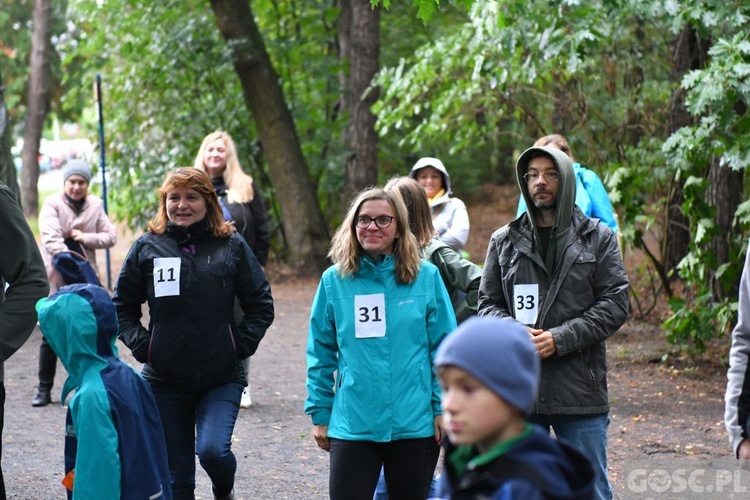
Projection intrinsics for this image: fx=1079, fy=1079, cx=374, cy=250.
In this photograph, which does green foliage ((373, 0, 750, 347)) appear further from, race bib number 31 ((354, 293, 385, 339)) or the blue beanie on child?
the blue beanie on child

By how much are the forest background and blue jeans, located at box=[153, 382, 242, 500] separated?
86.4 inches

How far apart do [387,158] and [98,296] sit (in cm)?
1767

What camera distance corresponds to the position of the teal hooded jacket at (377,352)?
185 inches

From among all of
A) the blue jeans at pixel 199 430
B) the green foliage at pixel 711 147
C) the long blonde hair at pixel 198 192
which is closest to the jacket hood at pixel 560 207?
the long blonde hair at pixel 198 192

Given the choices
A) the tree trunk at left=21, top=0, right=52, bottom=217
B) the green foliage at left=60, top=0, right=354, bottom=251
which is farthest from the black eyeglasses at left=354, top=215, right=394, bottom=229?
the tree trunk at left=21, top=0, right=52, bottom=217

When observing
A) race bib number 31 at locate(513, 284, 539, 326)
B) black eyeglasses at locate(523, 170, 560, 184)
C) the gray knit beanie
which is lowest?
race bib number 31 at locate(513, 284, 539, 326)

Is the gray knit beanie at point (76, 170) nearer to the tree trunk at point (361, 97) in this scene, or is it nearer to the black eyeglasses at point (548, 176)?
the black eyeglasses at point (548, 176)

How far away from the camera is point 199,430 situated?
542cm

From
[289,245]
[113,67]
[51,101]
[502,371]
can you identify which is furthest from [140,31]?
[51,101]

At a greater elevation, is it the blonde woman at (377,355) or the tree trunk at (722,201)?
the tree trunk at (722,201)

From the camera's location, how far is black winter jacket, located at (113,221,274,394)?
17.5 ft

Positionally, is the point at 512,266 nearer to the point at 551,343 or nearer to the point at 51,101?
the point at 551,343

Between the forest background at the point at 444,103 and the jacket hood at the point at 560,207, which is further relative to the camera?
the forest background at the point at 444,103

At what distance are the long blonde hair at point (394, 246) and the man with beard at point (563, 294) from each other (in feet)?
1.93
